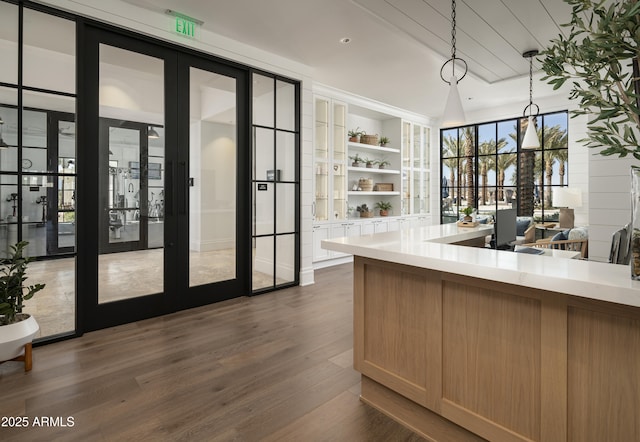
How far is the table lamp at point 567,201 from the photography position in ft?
18.5

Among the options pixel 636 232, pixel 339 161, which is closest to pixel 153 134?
pixel 339 161

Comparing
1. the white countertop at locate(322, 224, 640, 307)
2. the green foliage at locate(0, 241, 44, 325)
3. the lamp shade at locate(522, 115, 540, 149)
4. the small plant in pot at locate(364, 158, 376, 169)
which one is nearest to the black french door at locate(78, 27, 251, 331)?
the green foliage at locate(0, 241, 44, 325)

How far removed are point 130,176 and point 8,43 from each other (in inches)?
51.1

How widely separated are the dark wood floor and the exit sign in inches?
113

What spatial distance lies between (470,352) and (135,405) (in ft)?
6.22

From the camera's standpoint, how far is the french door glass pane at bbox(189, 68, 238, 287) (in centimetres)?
389

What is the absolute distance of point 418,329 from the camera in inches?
73.6

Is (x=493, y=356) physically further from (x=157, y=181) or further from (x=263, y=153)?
(x=263, y=153)

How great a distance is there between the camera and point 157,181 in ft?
11.9

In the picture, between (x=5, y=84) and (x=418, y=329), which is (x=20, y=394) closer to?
(x=5, y=84)

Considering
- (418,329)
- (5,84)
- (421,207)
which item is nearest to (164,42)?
(5,84)

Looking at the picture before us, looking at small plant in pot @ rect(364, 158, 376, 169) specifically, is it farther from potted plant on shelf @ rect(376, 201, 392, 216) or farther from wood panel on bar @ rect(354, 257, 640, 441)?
wood panel on bar @ rect(354, 257, 640, 441)

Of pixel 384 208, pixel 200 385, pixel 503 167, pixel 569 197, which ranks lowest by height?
pixel 200 385

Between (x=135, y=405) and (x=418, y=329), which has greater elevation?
(x=418, y=329)
